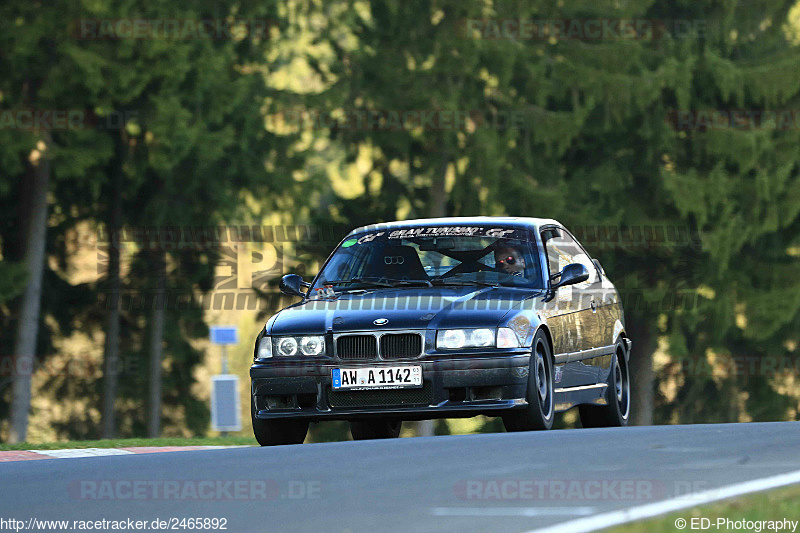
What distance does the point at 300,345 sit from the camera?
11.3 meters

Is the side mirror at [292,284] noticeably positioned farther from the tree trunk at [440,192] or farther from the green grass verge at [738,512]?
the tree trunk at [440,192]

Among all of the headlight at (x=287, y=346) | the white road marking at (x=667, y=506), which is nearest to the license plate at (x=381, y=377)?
the headlight at (x=287, y=346)

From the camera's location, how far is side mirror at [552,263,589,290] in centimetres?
1210

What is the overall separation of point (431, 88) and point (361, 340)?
22530 millimetres

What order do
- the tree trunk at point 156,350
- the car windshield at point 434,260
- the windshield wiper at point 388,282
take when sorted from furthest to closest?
the tree trunk at point 156,350 → the car windshield at point 434,260 → the windshield wiper at point 388,282

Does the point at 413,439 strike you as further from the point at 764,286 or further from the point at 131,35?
the point at 764,286

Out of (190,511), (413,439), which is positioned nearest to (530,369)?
(413,439)

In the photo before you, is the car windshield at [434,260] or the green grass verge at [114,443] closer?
the car windshield at [434,260]

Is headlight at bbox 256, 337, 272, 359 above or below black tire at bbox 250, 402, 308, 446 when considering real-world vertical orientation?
above

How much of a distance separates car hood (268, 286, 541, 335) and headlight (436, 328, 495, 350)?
49mm

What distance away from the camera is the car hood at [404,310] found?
11117 millimetres

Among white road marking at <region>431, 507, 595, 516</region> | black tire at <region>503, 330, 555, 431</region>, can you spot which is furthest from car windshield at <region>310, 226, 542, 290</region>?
white road marking at <region>431, 507, 595, 516</region>

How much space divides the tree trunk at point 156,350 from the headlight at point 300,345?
21.1 metres

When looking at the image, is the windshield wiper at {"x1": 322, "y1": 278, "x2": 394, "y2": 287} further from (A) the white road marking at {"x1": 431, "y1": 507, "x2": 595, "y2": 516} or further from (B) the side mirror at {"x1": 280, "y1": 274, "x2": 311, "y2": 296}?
(A) the white road marking at {"x1": 431, "y1": 507, "x2": 595, "y2": 516}
